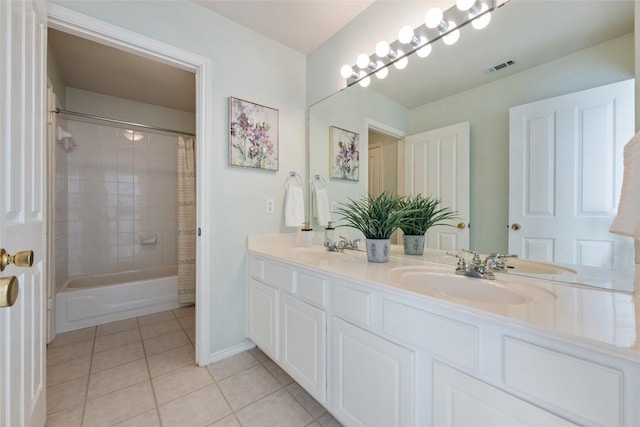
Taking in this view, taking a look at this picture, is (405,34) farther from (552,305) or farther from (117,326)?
(117,326)

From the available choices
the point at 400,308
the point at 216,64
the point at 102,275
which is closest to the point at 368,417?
the point at 400,308

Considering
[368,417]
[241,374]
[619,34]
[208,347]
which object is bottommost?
[241,374]

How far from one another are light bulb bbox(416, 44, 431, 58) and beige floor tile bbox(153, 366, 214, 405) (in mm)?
2229

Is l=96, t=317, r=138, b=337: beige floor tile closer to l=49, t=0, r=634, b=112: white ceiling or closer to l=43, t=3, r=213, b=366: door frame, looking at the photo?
l=43, t=3, r=213, b=366: door frame

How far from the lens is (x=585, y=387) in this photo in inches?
22.0

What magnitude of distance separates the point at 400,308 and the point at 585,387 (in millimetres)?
453

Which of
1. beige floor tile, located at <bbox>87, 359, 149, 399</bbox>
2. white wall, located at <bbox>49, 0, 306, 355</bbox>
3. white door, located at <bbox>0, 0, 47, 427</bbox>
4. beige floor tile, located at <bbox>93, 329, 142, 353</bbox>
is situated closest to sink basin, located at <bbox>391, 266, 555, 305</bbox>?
white wall, located at <bbox>49, 0, 306, 355</bbox>

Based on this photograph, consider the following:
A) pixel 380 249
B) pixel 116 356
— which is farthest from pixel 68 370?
pixel 380 249

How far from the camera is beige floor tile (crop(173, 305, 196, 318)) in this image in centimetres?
261

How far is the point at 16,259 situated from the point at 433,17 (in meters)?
1.87

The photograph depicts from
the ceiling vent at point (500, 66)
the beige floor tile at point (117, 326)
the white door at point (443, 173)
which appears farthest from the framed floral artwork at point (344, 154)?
the beige floor tile at point (117, 326)

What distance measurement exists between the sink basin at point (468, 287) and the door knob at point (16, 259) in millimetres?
1117

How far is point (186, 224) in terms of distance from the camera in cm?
279

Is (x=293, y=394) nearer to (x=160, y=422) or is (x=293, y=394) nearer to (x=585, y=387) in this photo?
(x=160, y=422)
